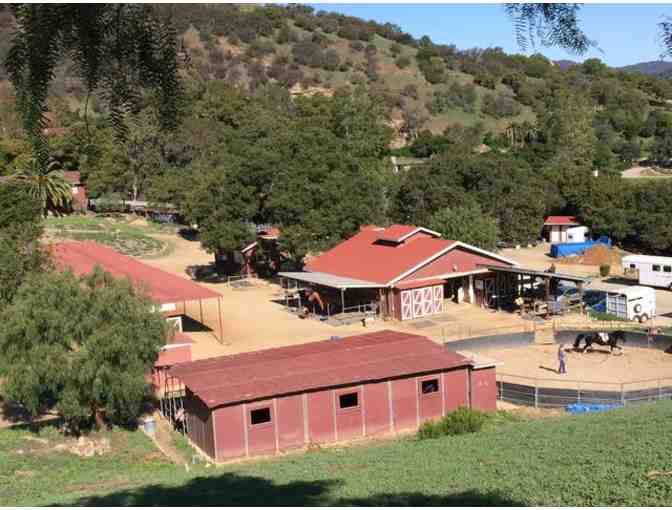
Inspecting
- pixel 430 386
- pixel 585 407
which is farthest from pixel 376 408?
pixel 585 407

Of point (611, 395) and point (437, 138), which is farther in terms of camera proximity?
point (437, 138)

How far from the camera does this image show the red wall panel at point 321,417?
18.9 meters

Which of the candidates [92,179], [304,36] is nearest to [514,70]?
[304,36]

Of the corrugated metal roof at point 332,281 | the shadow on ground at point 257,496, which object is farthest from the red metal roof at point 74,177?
the shadow on ground at point 257,496

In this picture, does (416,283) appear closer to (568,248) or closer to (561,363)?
(561,363)

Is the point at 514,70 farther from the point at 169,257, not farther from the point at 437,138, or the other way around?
the point at 169,257

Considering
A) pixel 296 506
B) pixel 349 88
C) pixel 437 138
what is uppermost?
pixel 349 88

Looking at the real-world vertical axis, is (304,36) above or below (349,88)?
above

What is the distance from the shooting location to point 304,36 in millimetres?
120938

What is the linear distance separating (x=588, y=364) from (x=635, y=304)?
7.61 meters

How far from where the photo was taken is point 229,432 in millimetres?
18062

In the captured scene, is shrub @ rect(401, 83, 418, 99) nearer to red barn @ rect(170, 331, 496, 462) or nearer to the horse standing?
the horse standing

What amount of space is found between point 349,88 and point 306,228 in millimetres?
62517

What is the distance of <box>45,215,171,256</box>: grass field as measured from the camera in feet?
173
